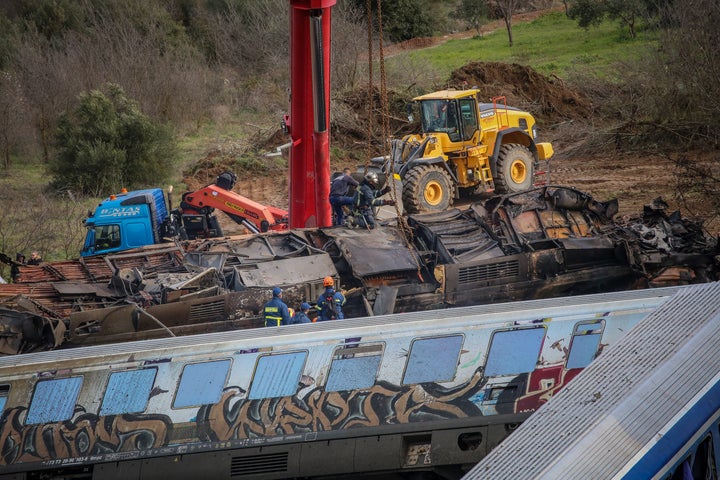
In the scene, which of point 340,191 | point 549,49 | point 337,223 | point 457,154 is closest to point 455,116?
point 457,154

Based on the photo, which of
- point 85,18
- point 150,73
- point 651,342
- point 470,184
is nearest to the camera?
point 651,342

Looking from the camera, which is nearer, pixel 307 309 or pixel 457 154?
pixel 307 309

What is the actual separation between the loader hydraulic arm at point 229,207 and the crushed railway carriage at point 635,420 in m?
11.8

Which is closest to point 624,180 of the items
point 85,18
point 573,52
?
point 573,52

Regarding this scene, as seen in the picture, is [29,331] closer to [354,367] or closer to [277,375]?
[277,375]

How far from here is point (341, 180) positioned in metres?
16.5

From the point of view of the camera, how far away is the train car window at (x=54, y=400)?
10000 mm

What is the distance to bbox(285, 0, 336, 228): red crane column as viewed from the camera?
15016 mm

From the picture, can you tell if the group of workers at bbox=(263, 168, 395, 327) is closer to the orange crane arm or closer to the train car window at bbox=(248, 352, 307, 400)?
Answer: the orange crane arm

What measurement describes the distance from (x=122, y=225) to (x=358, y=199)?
459 cm

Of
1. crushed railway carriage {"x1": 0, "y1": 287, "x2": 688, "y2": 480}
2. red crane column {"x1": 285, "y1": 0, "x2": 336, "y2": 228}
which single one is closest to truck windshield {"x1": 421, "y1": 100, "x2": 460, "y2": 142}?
red crane column {"x1": 285, "y1": 0, "x2": 336, "y2": 228}

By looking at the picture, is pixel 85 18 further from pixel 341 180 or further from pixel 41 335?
pixel 41 335

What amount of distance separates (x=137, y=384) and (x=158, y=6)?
37212 millimetres

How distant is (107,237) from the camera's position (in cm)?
1648
